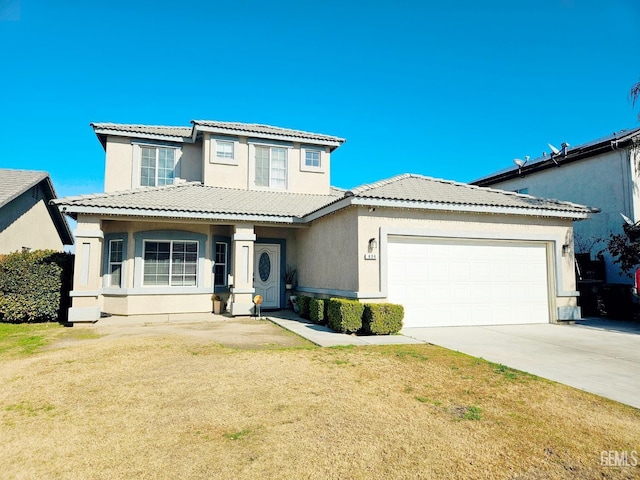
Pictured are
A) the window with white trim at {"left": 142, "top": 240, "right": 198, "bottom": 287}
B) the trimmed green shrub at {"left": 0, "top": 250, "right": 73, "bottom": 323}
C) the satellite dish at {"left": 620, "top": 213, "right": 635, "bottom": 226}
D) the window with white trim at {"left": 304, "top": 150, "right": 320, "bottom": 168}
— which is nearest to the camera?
the trimmed green shrub at {"left": 0, "top": 250, "right": 73, "bottom": 323}

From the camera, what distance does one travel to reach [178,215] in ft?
41.0

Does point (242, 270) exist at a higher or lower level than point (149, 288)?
higher

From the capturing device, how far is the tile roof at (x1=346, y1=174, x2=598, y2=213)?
1080 cm

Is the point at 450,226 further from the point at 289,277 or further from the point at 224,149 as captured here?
the point at 224,149

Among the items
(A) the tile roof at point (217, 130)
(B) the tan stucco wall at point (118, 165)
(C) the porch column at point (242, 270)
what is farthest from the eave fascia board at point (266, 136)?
(C) the porch column at point (242, 270)

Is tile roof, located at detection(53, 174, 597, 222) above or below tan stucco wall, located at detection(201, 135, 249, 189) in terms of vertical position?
below

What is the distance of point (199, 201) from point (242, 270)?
2.93 metres

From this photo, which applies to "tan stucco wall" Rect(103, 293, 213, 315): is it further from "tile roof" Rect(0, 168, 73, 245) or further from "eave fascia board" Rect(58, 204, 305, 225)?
"tile roof" Rect(0, 168, 73, 245)

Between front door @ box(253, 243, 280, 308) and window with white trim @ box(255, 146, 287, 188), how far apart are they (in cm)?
306

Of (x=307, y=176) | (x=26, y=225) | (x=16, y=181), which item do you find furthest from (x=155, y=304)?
(x=16, y=181)

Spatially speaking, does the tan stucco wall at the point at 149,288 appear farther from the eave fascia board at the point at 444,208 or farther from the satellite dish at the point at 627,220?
the satellite dish at the point at 627,220

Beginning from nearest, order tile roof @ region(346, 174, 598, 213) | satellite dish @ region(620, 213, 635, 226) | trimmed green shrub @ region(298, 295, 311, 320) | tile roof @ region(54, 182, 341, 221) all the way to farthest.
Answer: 1. tile roof @ region(346, 174, 598, 213)
2. tile roof @ region(54, 182, 341, 221)
3. trimmed green shrub @ region(298, 295, 311, 320)
4. satellite dish @ region(620, 213, 635, 226)

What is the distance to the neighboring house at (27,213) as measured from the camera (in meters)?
15.8

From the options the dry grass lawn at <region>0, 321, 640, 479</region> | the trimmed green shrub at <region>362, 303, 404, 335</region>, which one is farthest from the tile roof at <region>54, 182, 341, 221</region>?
the dry grass lawn at <region>0, 321, 640, 479</region>
